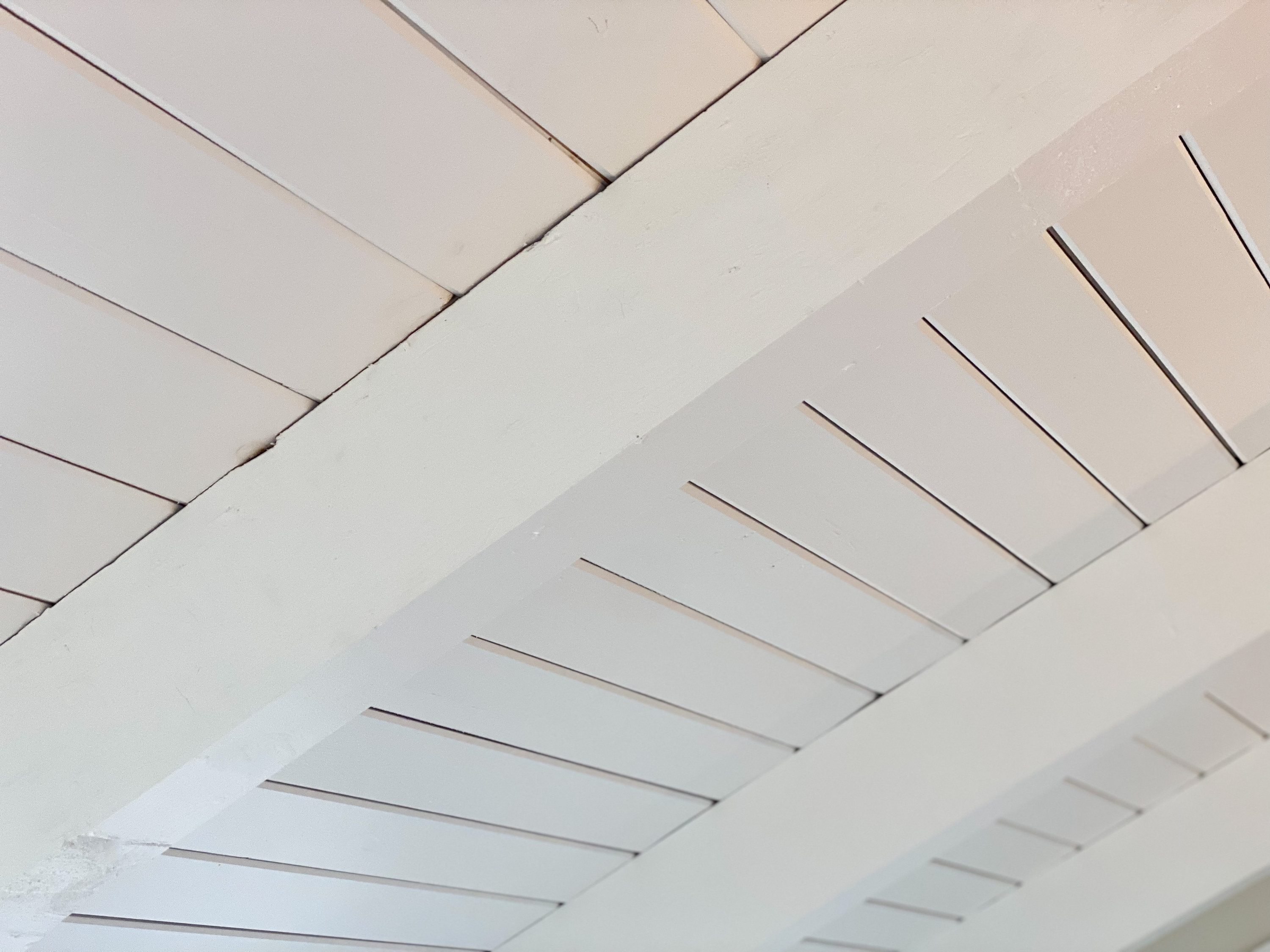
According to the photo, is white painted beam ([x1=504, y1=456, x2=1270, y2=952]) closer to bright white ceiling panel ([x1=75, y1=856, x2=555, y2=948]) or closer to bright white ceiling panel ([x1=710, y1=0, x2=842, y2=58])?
bright white ceiling panel ([x1=75, y1=856, x2=555, y2=948])

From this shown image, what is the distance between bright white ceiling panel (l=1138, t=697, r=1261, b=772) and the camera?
1716 mm

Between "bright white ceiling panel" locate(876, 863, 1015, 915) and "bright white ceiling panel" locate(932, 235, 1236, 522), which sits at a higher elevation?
"bright white ceiling panel" locate(932, 235, 1236, 522)

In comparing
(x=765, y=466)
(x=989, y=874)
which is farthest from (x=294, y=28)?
(x=989, y=874)

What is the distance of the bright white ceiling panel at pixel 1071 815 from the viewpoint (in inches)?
69.6

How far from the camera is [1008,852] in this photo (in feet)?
6.16

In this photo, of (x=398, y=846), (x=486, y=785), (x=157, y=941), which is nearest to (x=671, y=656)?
(x=486, y=785)

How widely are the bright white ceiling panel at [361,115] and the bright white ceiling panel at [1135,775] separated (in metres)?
1.50

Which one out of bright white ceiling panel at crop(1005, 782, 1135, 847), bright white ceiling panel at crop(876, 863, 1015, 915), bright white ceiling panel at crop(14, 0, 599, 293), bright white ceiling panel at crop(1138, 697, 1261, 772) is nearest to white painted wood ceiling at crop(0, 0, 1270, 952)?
bright white ceiling panel at crop(14, 0, 599, 293)

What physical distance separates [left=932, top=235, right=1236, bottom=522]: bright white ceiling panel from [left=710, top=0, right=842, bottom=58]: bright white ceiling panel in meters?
0.30

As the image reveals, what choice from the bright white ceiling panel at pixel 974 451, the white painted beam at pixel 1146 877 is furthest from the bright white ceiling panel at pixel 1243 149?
the white painted beam at pixel 1146 877

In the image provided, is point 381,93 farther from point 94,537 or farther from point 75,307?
point 94,537

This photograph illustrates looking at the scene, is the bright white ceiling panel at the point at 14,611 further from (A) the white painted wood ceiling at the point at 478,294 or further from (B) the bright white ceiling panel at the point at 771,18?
(B) the bright white ceiling panel at the point at 771,18

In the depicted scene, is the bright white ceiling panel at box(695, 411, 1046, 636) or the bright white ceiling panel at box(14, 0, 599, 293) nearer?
the bright white ceiling panel at box(14, 0, 599, 293)

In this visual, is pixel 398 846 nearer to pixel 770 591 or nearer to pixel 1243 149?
pixel 770 591
